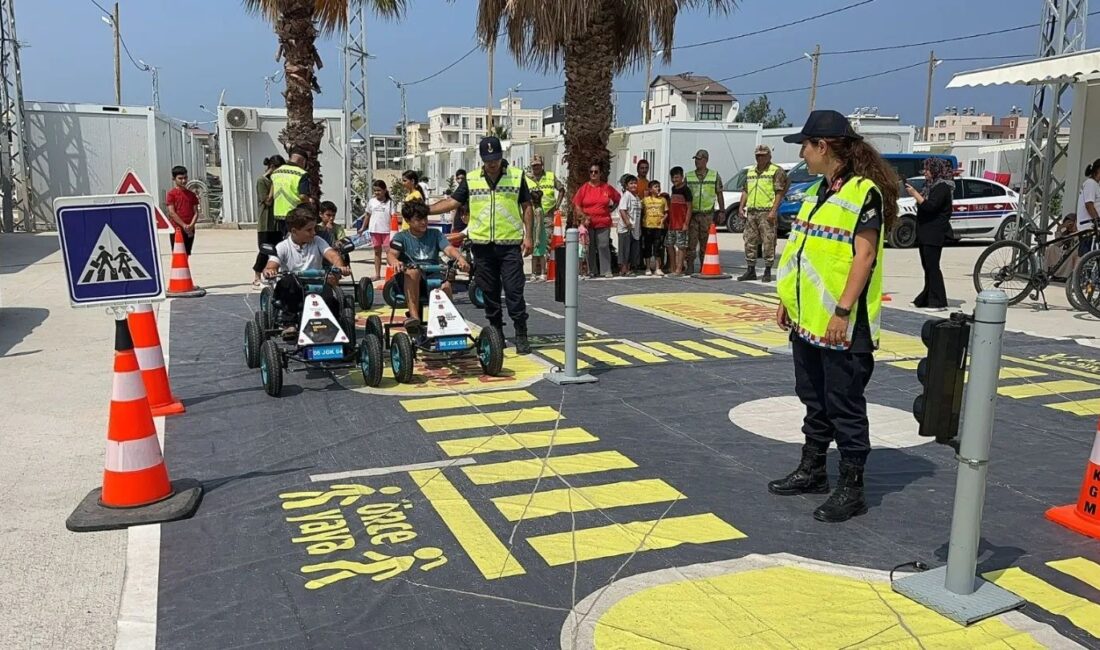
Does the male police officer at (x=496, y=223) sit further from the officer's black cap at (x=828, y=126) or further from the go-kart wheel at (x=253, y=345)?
the officer's black cap at (x=828, y=126)

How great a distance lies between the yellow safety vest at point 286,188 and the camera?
999 centimetres

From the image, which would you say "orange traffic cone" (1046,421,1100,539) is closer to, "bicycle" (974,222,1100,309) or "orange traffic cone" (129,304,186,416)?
"orange traffic cone" (129,304,186,416)

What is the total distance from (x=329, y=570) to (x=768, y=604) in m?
1.80

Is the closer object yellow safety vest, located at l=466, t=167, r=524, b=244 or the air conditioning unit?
yellow safety vest, located at l=466, t=167, r=524, b=244

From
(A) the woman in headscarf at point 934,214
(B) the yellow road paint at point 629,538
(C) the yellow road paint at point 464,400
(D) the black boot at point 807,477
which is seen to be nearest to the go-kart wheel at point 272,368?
(C) the yellow road paint at point 464,400

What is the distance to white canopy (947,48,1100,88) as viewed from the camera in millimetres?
11352

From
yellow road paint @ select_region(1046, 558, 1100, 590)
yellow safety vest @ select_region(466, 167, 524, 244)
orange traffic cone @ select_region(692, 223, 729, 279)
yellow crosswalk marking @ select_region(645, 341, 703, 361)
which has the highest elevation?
yellow safety vest @ select_region(466, 167, 524, 244)

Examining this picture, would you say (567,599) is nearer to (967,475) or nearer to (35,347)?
(967,475)

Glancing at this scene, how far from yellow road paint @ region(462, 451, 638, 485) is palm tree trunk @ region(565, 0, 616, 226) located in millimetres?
9807

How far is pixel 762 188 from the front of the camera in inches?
493

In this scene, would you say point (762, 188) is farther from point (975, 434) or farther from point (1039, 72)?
point (975, 434)

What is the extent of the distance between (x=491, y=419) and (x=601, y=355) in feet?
7.53

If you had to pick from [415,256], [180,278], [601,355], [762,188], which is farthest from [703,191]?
[180,278]

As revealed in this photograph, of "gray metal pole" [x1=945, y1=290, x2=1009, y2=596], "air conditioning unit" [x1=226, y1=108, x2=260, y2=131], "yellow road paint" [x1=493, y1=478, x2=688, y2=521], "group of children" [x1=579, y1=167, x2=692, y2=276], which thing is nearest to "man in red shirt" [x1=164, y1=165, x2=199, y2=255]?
"group of children" [x1=579, y1=167, x2=692, y2=276]
